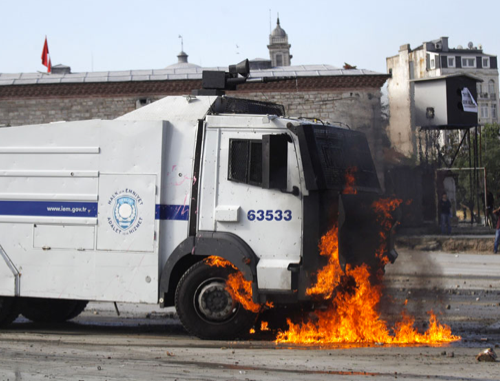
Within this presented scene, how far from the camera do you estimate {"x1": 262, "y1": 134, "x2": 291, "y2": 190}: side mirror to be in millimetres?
8531

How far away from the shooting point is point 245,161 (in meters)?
9.02

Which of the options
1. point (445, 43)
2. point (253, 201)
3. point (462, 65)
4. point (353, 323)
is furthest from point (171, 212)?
point (462, 65)

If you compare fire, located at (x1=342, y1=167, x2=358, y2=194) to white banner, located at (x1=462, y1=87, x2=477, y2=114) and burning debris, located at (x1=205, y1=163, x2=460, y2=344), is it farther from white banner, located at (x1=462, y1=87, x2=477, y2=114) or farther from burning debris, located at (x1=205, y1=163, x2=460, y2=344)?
white banner, located at (x1=462, y1=87, x2=477, y2=114)

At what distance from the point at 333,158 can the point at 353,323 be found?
2045 millimetres

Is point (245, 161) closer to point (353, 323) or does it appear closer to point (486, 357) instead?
point (353, 323)

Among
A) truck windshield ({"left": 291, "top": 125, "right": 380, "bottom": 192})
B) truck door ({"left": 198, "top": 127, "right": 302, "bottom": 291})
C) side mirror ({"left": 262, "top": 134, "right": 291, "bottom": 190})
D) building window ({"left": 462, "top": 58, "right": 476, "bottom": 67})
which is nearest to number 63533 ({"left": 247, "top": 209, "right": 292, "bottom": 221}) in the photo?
truck door ({"left": 198, "top": 127, "right": 302, "bottom": 291})

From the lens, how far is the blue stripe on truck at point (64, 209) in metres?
9.23

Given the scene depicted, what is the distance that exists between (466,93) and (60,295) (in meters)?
27.9

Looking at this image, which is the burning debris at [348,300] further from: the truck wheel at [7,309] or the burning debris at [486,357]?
the truck wheel at [7,309]

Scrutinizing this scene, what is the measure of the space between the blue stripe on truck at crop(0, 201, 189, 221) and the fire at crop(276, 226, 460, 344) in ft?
6.36

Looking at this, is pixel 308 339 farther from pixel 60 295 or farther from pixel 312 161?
pixel 60 295

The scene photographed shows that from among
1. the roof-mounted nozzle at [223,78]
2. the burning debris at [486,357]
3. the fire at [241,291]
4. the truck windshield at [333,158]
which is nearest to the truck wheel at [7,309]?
the fire at [241,291]

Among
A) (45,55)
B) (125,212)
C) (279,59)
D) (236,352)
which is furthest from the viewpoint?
(279,59)

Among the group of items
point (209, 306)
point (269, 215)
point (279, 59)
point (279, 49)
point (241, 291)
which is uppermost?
point (279, 49)
